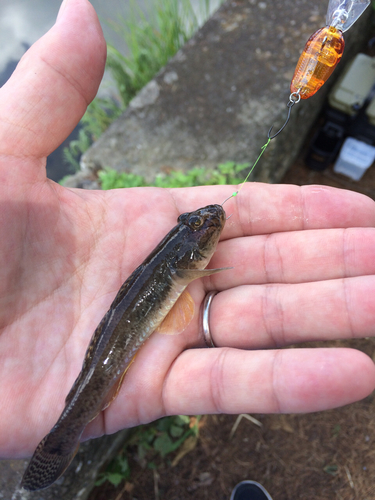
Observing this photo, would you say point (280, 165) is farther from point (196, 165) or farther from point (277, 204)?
point (277, 204)

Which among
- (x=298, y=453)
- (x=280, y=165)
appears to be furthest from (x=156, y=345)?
(x=280, y=165)

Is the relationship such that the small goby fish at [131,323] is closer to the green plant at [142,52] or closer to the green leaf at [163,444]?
the green leaf at [163,444]

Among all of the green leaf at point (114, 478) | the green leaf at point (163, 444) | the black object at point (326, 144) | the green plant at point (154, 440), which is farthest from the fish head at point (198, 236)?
the black object at point (326, 144)

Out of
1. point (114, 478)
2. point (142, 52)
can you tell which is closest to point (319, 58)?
point (114, 478)

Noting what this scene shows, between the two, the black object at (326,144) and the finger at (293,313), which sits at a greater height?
the black object at (326,144)

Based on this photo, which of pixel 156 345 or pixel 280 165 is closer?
pixel 156 345

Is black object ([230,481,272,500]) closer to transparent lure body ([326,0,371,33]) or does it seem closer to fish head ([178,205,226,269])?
fish head ([178,205,226,269])

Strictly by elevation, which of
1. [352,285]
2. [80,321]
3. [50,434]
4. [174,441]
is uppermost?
[352,285]
